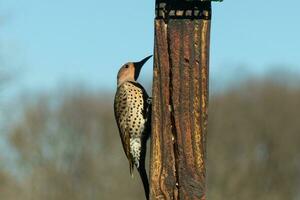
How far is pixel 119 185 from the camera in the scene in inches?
1746

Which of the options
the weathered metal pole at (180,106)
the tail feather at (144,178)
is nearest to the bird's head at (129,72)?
the tail feather at (144,178)

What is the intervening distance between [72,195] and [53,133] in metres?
5.28

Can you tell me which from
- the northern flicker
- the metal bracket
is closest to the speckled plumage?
the northern flicker

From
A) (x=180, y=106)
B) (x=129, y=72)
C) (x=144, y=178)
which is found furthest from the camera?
(x=129, y=72)

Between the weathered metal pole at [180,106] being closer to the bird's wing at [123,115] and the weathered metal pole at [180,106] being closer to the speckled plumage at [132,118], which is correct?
the speckled plumage at [132,118]

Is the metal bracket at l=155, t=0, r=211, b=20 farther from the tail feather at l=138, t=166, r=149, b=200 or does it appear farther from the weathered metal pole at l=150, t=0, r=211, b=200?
the tail feather at l=138, t=166, r=149, b=200

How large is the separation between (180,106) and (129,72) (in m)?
2.94

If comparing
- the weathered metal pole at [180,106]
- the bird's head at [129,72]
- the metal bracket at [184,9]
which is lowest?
the bird's head at [129,72]

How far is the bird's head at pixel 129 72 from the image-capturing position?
28.9 feet

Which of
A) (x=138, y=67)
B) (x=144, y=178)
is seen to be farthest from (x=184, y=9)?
(x=138, y=67)

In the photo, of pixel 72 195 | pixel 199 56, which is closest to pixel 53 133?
pixel 72 195

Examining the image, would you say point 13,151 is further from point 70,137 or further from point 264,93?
point 264,93

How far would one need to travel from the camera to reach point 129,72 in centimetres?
894

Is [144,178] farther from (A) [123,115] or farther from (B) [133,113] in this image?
(A) [123,115]
